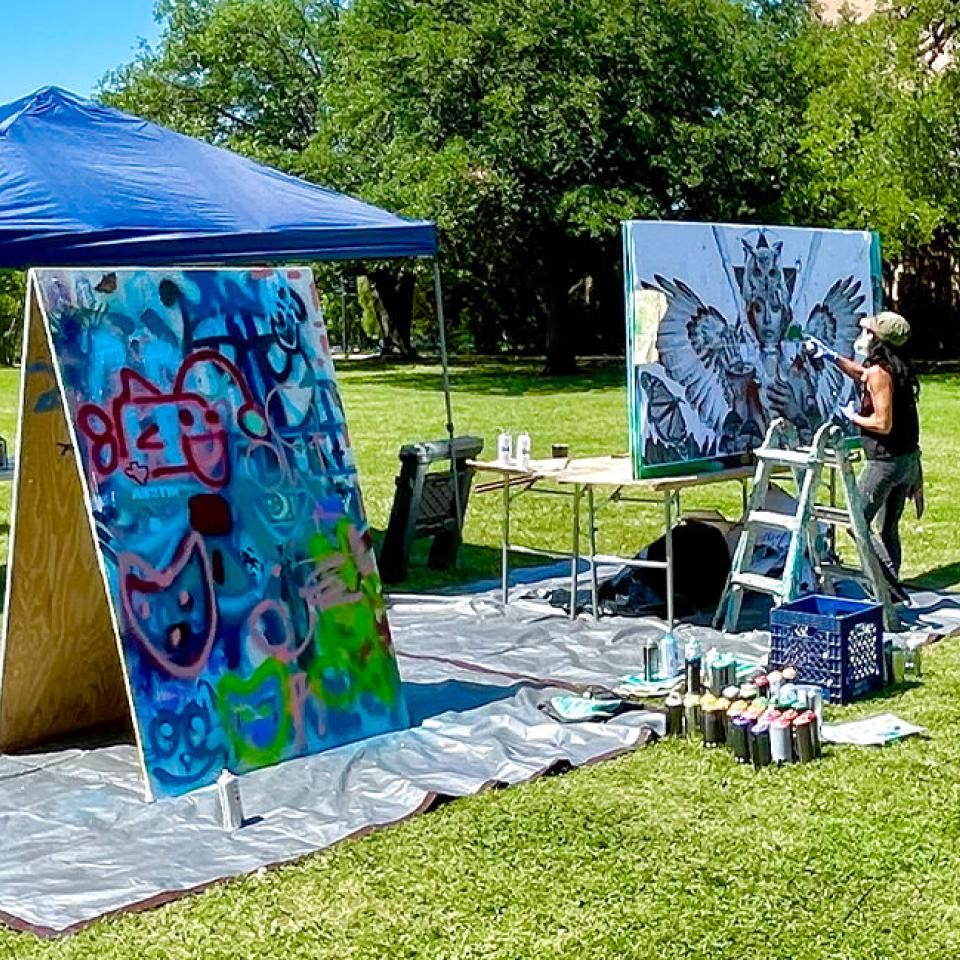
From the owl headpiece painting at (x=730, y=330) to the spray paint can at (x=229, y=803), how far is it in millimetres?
2983

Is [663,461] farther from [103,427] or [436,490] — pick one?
[103,427]

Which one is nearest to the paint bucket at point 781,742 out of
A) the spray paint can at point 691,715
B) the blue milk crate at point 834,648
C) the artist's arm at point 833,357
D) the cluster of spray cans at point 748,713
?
the cluster of spray cans at point 748,713

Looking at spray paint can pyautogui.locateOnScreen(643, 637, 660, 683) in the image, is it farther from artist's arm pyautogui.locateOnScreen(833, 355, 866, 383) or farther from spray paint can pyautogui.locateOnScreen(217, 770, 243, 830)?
spray paint can pyautogui.locateOnScreen(217, 770, 243, 830)

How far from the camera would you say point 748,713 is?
518 cm

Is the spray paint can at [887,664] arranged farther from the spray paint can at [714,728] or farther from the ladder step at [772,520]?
the spray paint can at [714,728]

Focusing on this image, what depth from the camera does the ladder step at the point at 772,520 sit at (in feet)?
22.2

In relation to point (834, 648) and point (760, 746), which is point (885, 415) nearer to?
point (834, 648)

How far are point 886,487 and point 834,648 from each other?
5.80 feet

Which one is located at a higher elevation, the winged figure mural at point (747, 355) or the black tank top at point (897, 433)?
the winged figure mural at point (747, 355)

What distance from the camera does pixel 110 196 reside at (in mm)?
6961

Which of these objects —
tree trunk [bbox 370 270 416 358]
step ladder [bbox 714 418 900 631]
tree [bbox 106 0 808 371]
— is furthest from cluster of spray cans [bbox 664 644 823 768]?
tree trunk [bbox 370 270 416 358]

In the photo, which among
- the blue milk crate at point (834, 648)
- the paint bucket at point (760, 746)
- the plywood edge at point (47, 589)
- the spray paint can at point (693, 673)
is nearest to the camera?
the paint bucket at point (760, 746)

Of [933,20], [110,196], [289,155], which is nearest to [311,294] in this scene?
[110,196]

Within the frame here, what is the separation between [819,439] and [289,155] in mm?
22620
